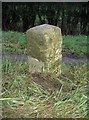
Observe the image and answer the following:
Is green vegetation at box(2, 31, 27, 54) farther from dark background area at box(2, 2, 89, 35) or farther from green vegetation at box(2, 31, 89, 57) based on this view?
dark background area at box(2, 2, 89, 35)

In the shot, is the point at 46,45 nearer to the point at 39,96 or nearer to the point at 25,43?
the point at 39,96

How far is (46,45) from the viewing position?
3020 mm

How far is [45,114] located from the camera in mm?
2609

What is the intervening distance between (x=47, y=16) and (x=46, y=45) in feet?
5.08

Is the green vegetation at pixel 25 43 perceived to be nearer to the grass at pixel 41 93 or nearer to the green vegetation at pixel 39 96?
the grass at pixel 41 93

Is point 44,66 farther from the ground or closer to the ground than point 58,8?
closer to the ground

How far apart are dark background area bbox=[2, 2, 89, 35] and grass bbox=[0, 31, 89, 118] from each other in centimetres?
119

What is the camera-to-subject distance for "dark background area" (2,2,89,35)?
440cm

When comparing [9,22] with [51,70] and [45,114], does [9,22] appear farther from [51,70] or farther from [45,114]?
[45,114]

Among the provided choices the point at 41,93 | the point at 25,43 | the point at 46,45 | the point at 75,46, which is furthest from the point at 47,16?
the point at 41,93

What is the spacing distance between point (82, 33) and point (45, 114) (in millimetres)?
2088

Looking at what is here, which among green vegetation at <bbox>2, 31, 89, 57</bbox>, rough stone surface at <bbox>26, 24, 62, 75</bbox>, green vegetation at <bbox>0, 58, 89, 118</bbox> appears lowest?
green vegetation at <bbox>0, 58, 89, 118</bbox>

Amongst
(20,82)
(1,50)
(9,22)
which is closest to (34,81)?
(20,82)

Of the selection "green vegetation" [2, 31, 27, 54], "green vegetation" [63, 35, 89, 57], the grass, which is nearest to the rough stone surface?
the grass
